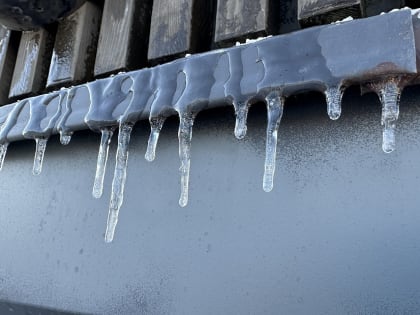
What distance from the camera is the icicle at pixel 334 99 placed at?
630mm

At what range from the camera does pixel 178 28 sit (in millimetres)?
921

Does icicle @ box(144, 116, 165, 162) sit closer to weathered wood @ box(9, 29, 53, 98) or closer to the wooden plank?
the wooden plank

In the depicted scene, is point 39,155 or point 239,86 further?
point 39,155

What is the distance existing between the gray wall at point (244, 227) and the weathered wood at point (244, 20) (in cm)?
14

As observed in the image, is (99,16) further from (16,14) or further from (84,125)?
(84,125)

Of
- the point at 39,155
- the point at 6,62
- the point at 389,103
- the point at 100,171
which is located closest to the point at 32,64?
the point at 6,62

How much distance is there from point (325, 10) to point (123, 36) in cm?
46

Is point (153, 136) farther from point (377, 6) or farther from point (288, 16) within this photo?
point (377, 6)

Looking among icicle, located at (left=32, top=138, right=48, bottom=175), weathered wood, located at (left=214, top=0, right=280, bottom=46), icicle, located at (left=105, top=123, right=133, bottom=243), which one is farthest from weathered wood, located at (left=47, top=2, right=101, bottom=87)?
weathered wood, located at (left=214, top=0, right=280, bottom=46)

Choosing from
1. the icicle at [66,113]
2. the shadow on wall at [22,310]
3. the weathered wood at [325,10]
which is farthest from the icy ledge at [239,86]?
the shadow on wall at [22,310]

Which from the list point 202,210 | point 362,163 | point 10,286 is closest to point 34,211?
point 10,286

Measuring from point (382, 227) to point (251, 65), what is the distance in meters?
0.31

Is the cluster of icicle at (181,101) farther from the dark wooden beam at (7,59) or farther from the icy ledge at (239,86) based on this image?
the dark wooden beam at (7,59)

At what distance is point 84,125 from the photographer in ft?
2.91
